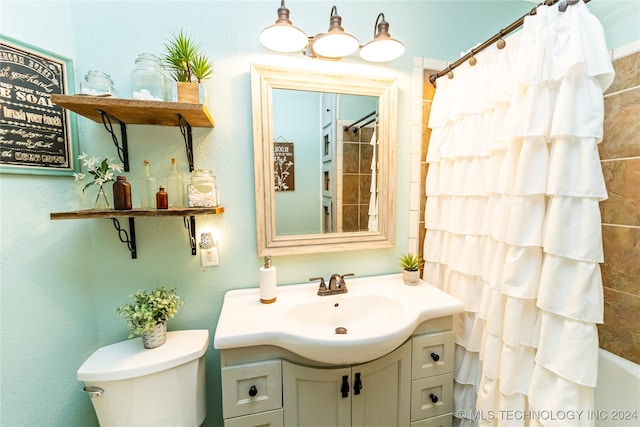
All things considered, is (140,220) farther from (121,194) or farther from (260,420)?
(260,420)

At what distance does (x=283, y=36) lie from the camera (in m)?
1.01

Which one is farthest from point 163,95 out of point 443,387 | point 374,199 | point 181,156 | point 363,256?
point 443,387

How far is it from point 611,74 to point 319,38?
96 centimetres

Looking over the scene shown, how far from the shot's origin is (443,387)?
1.09m

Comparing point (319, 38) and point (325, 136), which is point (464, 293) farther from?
point (319, 38)

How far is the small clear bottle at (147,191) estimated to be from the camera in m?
1.04

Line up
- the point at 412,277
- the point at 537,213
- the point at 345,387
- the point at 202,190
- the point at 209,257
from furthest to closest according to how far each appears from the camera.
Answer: the point at 412,277
the point at 209,257
the point at 202,190
the point at 345,387
the point at 537,213

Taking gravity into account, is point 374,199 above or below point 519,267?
above

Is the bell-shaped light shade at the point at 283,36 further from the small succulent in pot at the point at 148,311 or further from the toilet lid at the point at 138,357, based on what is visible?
the toilet lid at the point at 138,357

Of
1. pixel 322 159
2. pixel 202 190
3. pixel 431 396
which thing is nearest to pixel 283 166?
pixel 322 159

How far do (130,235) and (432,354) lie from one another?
139cm

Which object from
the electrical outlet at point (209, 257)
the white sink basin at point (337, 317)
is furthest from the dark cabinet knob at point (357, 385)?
the electrical outlet at point (209, 257)

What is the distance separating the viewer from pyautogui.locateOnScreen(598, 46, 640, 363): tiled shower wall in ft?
3.29

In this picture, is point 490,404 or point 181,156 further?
point 181,156
